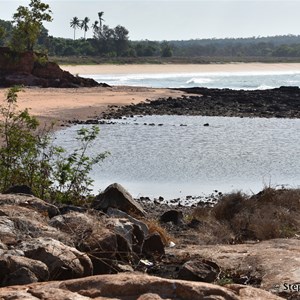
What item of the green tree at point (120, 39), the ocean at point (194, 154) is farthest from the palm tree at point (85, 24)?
the ocean at point (194, 154)

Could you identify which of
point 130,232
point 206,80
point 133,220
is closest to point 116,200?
point 133,220

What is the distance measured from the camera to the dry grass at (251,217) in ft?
34.3

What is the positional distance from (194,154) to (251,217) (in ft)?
36.9

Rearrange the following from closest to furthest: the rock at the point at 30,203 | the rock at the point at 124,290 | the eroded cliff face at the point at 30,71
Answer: the rock at the point at 124,290, the rock at the point at 30,203, the eroded cliff face at the point at 30,71

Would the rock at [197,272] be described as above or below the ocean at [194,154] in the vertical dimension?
above

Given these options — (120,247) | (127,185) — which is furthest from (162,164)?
(120,247)

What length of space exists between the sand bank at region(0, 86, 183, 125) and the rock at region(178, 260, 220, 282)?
23.7 m

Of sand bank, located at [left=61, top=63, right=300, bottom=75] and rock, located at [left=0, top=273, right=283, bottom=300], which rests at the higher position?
rock, located at [left=0, top=273, right=283, bottom=300]

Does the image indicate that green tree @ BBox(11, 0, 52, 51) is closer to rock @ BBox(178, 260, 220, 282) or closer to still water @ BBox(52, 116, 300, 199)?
still water @ BBox(52, 116, 300, 199)

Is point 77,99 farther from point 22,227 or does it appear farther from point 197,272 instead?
point 197,272

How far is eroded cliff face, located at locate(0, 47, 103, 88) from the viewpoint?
4709 cm

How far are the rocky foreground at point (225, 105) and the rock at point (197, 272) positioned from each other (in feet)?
89.8

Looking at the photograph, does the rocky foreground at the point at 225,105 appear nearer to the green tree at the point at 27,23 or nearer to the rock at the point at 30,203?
the green tree at the point at 27,23

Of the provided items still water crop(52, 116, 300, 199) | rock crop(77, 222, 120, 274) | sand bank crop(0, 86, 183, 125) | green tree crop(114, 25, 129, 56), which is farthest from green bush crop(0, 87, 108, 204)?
green tree crop(114, 25, 129, 56)
